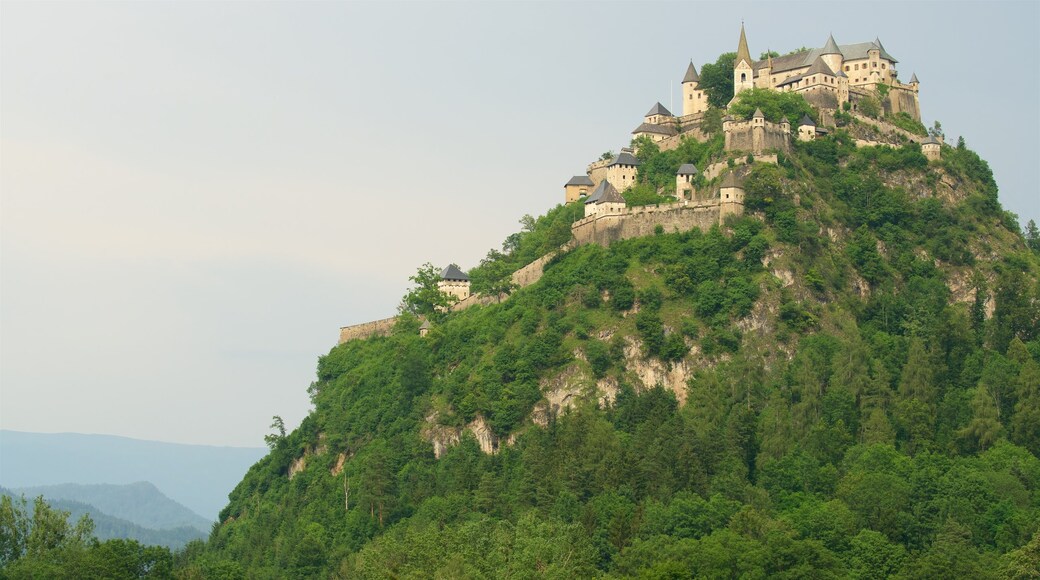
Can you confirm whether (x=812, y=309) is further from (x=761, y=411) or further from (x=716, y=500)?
(x=716, y=500)

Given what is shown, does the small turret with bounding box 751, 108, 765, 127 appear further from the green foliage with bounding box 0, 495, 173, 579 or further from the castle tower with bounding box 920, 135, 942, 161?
the green foliage with bounding box 0, 495, 173, 579

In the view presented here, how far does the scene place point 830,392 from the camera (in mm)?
107562

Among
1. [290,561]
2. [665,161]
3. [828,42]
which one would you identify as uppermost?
[828,42]

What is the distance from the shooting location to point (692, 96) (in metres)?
137

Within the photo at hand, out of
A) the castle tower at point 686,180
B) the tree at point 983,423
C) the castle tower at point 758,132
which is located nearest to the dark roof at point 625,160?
the castle tower at point 686,180

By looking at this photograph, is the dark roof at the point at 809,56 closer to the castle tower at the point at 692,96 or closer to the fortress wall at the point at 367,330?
the castle tower at the point at 692,96

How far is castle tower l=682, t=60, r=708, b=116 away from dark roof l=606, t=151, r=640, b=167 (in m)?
9.58

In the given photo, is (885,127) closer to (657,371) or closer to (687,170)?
(687,170)

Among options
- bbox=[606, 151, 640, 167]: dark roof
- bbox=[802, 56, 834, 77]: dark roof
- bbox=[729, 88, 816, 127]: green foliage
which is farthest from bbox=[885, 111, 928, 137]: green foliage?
bbox=[606, 151, 640, 167]: dark roof

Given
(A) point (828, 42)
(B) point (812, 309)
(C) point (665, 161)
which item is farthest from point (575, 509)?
(A) point (828, 42)

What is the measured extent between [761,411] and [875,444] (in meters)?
8.44

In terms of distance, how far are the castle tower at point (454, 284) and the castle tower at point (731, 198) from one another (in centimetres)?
2921

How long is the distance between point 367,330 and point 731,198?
132 feet

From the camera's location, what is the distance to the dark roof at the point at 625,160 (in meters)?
129
